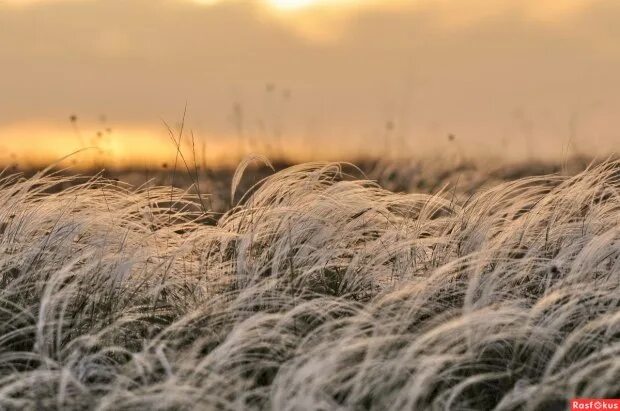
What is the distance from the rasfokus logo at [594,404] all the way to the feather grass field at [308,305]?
0.16 ft

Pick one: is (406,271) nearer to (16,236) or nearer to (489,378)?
(489,378)

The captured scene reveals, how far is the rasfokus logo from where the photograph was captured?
3492mm

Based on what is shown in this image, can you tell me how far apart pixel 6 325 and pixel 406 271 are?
1.94 m

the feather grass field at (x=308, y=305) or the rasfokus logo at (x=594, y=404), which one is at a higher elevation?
the feather grass field at (x=308, y=305)

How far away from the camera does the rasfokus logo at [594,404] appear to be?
349 centimetres

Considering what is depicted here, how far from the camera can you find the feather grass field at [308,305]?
357 cm

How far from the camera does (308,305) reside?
4176 millimetres

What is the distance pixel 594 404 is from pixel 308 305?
1.22 metres

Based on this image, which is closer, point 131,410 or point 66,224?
point 131,410

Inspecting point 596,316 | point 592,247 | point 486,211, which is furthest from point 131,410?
point 486,211

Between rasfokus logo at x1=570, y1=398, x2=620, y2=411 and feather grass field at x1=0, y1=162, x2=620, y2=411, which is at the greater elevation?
feather grass field at x1=0, y1=162, x2=620, y2=411

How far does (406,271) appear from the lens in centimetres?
512

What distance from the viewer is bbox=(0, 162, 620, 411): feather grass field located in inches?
141

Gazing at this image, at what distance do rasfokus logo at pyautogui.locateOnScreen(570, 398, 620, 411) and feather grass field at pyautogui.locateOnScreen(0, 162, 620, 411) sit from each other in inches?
1.9
